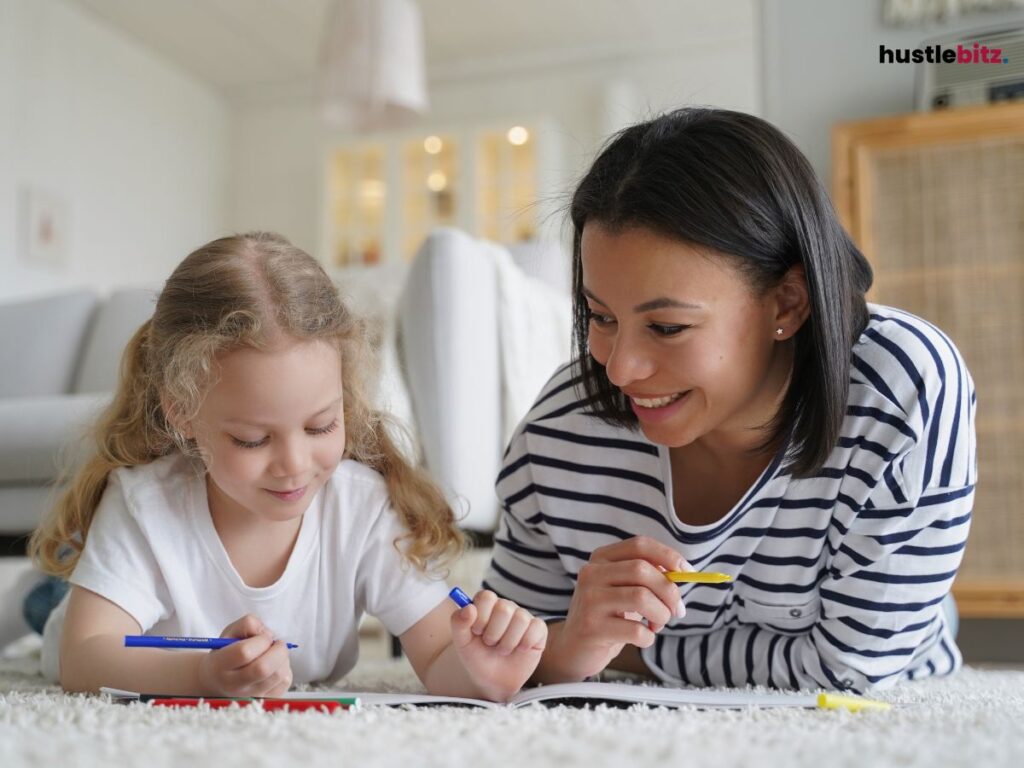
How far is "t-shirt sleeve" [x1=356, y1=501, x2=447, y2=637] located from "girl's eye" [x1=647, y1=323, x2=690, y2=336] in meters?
0.39

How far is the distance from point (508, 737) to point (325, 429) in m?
0.44

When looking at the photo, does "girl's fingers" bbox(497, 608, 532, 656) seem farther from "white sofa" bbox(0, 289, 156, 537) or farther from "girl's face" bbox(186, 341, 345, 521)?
"white sofa" bbox(0, 289, 156, 537)

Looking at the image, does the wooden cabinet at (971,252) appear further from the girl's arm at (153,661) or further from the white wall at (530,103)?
the white wall at (530,103)

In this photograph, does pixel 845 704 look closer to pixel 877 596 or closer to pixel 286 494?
pixel 877 596

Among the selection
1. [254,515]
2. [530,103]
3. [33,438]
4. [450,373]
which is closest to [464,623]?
[254,515]

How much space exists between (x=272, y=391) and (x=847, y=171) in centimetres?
157

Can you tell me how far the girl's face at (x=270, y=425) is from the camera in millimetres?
953

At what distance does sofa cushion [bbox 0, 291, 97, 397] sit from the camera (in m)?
2.65

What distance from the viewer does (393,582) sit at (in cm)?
109

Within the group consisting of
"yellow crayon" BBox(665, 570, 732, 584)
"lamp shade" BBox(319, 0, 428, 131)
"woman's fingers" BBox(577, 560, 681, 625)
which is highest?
"lamp shade" BBox(319, 0, 428, 131)

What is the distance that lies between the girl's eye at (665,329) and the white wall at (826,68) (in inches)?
60.4

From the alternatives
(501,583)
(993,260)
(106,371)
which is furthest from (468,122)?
(501,583)

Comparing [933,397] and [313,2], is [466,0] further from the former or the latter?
[933,397]

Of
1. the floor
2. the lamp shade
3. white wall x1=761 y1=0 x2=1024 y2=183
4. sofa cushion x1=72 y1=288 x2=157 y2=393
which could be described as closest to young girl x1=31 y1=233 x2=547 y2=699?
the floor
